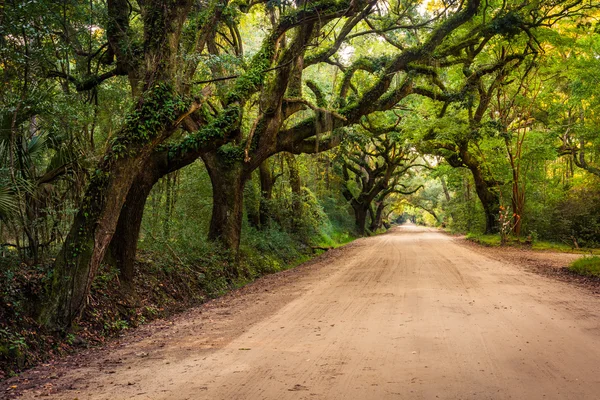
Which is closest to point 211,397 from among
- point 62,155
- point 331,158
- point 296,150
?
point 62,155

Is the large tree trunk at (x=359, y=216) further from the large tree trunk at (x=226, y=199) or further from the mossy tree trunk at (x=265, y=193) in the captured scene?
the large tree trunk at (x=226, y=199)

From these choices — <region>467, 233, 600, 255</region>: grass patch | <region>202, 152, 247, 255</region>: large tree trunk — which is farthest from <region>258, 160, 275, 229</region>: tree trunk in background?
<region>467, 233, 600, 255</region>: grass patch

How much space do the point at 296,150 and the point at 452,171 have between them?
702 inches

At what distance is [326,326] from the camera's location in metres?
6.43

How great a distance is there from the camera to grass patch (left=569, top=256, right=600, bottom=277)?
1081cm

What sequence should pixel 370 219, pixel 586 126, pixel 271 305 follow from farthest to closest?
pixel 370 219
pixel 586 126
pixel 271 305

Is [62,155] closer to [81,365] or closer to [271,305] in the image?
→ [81,365]

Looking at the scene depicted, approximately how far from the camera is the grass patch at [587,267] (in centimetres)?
1081

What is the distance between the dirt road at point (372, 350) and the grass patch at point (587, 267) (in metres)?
2.36

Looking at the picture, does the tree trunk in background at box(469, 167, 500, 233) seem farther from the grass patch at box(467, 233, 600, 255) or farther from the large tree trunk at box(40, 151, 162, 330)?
the large tree trunk at box(40, 151, 162, 330)

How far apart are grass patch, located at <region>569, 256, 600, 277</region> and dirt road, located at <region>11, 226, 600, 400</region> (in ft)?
7.73

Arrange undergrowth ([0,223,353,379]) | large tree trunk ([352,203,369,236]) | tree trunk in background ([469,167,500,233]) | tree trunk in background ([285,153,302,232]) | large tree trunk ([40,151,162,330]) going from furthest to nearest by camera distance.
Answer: large tree trunk ([352,203,369,236]) < tree trunk in background ([469,167,500,233]) < tree trunk in background ([285,153,302,232]) < large tree trunk ([40,151,162,330]) < undergrowth ([0,223,353,379])

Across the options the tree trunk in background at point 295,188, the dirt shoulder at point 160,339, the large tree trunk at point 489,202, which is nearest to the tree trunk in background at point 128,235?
the dirt shoulder at point 160,339

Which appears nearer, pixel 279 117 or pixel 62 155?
pixel 62 155
